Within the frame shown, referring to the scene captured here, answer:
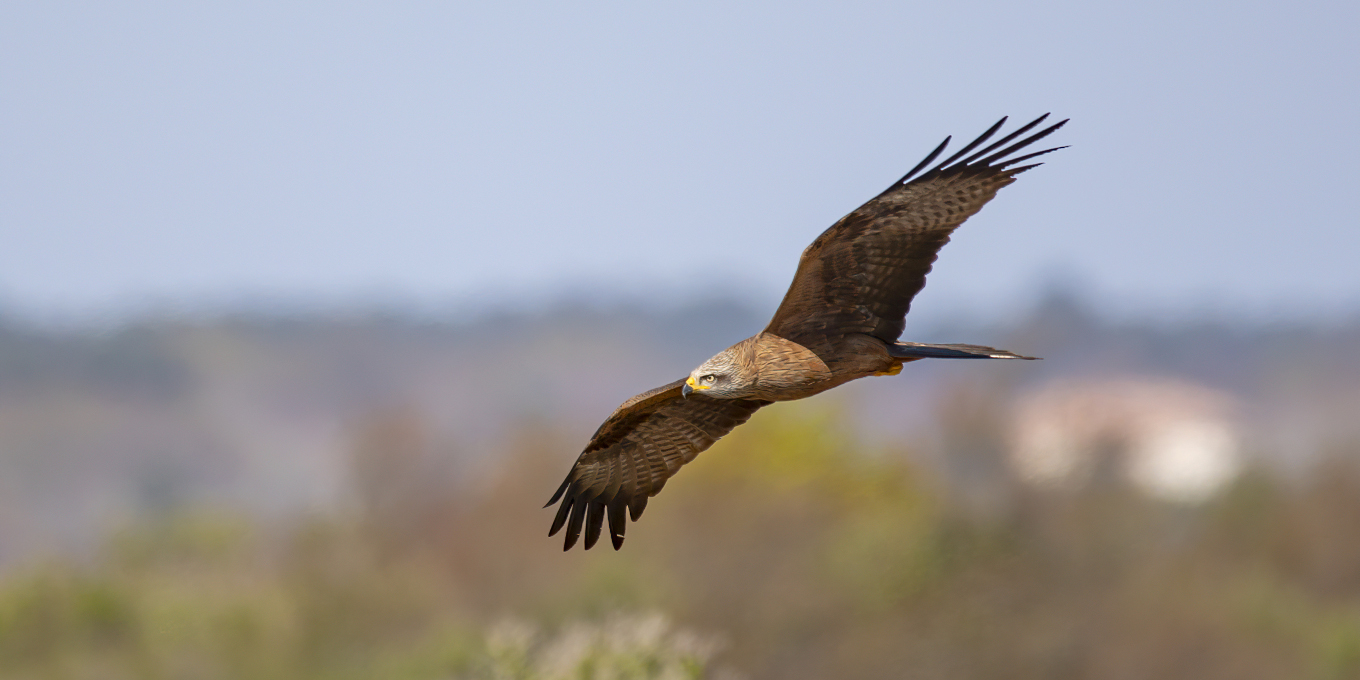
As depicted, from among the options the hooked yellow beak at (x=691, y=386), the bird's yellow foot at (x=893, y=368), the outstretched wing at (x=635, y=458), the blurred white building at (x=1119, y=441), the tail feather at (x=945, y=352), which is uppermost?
the tail feather at (x=945, y=352)

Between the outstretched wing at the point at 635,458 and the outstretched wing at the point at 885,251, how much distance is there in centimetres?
131

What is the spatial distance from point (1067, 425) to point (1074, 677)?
449cm

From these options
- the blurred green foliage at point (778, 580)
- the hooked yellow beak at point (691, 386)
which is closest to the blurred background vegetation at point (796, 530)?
the blurred green foliage at point (778, 580)

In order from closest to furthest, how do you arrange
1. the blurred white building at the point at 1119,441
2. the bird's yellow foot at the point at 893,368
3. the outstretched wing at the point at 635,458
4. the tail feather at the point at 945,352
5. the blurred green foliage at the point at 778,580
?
1. the tail feather at the point at 945,352
2. the bird's yellow foot at the point at 893,368
3. the outstretched wing at the point at 635,458
4. the blurred green foliage at the point at 778,580
5. the blurred white building at the point at 1119,441

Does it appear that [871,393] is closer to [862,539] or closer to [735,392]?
[862,539]

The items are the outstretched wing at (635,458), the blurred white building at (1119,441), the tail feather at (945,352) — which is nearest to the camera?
the tail feather at (945,352)

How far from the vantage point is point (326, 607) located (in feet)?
75.3

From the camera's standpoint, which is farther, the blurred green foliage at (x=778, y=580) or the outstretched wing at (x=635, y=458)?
the blurred green foliage at (x=778, y=580)

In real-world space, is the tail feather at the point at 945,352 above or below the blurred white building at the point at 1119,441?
above

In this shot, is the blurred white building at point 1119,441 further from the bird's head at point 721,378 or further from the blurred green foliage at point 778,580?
the bird's head at point 721,378

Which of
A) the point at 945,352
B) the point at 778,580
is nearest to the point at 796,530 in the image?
the point at 778,580

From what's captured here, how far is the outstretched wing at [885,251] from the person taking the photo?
7.55m

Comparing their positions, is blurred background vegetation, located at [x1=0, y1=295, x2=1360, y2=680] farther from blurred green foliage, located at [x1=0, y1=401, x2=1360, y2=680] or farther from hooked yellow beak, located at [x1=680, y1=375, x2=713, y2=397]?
hooked yellow beak, located at [x1=680, y1=375, x2=713, y2=397]

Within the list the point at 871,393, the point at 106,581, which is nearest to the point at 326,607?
the point at 106,581
